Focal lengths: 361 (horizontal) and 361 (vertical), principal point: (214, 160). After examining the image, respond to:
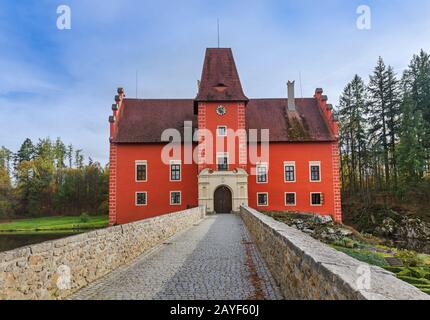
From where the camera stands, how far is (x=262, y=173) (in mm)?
32094

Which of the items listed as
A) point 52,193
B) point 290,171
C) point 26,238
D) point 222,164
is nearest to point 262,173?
point 290,171

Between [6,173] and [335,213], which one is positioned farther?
[6,173]

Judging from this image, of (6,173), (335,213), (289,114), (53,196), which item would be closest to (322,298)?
(335,213)

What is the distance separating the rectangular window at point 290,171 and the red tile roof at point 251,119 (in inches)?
84.7

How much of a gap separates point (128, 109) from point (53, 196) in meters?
30.2

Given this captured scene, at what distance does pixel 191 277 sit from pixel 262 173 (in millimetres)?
25018

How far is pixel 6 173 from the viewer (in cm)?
6575

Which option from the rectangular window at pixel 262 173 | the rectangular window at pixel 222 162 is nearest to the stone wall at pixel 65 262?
the rectangular window at pixel 222 162

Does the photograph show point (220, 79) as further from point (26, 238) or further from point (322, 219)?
point (26, 238)

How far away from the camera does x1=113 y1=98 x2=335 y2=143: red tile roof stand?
3247 centimetres

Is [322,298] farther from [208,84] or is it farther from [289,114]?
[289,114]

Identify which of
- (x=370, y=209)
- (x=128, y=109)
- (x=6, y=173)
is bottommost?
(x=370, y=209)

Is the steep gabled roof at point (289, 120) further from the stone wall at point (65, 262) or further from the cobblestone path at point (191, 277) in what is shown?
the stone wall at point (65, 262)
